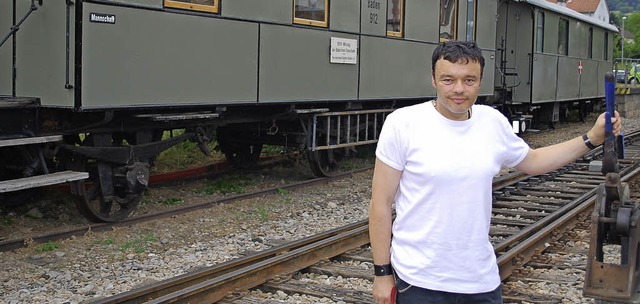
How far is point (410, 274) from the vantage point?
9.46 feet

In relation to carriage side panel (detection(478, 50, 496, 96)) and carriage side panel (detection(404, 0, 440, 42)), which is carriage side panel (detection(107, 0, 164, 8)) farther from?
carriage side panel (detection(478, 50, 496, 96))

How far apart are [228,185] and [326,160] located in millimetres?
1996

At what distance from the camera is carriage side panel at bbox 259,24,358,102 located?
30.5 ft

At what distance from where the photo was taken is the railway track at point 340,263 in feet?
17.3

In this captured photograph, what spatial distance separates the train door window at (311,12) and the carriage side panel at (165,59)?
979 mm

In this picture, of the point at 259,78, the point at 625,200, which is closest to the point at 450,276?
the point at 625,200

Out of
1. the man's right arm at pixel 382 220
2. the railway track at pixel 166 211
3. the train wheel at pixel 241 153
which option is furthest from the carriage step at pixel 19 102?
the man's right arm at pixel 382 220

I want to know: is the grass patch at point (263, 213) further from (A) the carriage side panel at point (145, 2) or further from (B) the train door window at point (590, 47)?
(B) the train door window at point (590, 47)

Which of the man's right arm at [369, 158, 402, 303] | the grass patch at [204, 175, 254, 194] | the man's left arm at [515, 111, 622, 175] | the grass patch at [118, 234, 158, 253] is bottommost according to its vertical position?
the grass patch at [118, 234, 158, 253]

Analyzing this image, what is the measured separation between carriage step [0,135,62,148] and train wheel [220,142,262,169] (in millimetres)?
4633

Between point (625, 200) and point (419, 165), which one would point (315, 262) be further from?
point (419, 165)

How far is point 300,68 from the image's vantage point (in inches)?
388

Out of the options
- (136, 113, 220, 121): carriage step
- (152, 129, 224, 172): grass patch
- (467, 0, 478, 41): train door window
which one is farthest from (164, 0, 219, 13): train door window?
(467, 0, 478, 41): train door window

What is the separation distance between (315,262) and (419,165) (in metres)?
3.53
